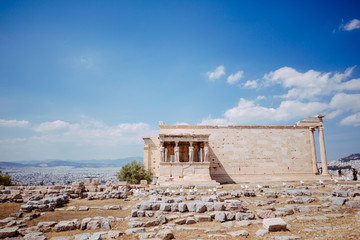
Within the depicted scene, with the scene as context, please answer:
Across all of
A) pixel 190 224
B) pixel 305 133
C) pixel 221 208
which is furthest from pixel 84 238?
pixel 305 133

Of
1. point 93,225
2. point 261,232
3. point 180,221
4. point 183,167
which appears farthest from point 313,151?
point 93,225

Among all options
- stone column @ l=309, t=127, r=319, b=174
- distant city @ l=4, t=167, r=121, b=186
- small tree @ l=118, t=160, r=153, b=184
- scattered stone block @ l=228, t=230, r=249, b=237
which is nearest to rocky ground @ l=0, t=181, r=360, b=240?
scattered stone block @ l=228, t=230, r=249, b=237

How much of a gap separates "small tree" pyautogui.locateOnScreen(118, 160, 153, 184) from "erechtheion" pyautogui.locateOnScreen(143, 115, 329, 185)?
5.48 ft

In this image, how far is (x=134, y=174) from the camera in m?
24.2

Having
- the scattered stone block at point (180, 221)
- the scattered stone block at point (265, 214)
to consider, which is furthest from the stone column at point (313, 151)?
the scattered stone block at point (180, 221)

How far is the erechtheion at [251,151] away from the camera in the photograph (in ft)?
87.9

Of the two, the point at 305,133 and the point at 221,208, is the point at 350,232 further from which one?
the point at 305,133

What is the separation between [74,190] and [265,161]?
69.8 ft

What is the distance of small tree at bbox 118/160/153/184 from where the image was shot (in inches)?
954

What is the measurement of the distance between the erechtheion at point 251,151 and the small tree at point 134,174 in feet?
5.48

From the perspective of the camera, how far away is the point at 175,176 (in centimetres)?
2284

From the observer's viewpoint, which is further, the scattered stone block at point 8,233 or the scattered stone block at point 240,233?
the scattered stone block at point 8,233

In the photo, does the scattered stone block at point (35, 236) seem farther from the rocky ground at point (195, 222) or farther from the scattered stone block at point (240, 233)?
the scattered stone block at point (240, 233)

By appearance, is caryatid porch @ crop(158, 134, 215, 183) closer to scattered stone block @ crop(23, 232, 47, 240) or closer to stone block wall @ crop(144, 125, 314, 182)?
stone block wall @ crop(144, 125, 314, 182)
